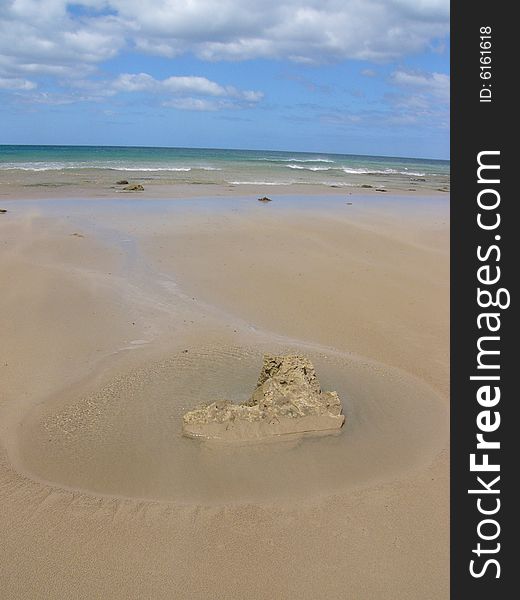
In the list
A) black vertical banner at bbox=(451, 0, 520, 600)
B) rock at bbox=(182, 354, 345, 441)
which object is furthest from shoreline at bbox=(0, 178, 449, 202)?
black vertical banner at bbox=(451, 0, 520, 600)

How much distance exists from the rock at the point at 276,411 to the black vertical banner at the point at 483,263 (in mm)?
2095

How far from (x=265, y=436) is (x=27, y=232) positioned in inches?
420

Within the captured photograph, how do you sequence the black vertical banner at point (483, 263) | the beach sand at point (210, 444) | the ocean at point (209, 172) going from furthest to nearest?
the ocean at point (209, 172), the beach sand at point (210, 444), the black vertical banner at point (483, 263)

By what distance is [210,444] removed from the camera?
482cm

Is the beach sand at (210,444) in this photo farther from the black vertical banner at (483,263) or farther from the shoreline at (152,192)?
the shoreline at (152,192)

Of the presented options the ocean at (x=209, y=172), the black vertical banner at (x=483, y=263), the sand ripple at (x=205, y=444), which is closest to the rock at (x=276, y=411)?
the sand ripple at (x=205, y=444)

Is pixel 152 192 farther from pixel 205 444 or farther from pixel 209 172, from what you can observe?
pixel 205 444

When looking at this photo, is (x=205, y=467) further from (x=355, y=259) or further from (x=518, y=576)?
(x=355, y=259)

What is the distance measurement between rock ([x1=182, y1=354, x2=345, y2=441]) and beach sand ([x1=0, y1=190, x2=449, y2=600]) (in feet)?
0.42

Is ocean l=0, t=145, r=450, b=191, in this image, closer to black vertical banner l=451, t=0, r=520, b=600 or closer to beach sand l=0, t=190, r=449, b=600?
beach sand l=0, t=190, r=449, b=600

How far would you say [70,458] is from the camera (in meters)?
4.68

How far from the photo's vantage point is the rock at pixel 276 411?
4.91m

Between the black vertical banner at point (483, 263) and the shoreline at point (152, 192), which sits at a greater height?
the shoreline at point (152, 192)

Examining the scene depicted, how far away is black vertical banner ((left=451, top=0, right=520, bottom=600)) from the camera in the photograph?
2969 mm
